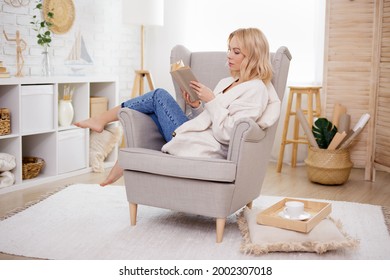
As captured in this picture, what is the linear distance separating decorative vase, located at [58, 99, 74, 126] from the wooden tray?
213 cm

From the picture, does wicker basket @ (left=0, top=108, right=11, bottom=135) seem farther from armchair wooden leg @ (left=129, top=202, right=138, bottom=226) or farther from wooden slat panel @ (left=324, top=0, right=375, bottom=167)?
wooden slat panel @ (left=324, top=0, right=375, bottom=167)

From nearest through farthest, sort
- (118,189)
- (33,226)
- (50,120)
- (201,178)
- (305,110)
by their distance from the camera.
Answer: (201,178) < (33,226) < (118,189) < (50,120) < (305,110)

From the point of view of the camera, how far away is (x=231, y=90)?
297 centimetres

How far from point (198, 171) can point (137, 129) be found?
51cm

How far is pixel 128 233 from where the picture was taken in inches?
117

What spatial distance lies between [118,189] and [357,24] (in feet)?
7.54

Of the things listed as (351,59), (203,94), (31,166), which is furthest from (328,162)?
(31,166)

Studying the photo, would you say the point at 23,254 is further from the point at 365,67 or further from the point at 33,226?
the point at 365,67

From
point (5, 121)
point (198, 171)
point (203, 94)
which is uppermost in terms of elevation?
point (203, 94)

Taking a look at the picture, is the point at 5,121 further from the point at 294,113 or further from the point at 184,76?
the point at 294,113

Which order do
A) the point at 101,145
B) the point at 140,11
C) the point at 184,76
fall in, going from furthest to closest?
the point at 140,11 < the point at 101,145 < the point at 184,76

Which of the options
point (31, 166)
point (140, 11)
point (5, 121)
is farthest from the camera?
point (140, 11)

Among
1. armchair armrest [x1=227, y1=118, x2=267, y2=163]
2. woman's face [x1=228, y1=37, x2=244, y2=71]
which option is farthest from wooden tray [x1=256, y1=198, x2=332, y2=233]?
woman's face [x1=228, y1=37, x2=244, y2=71]

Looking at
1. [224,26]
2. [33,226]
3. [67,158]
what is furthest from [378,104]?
[33,226]
